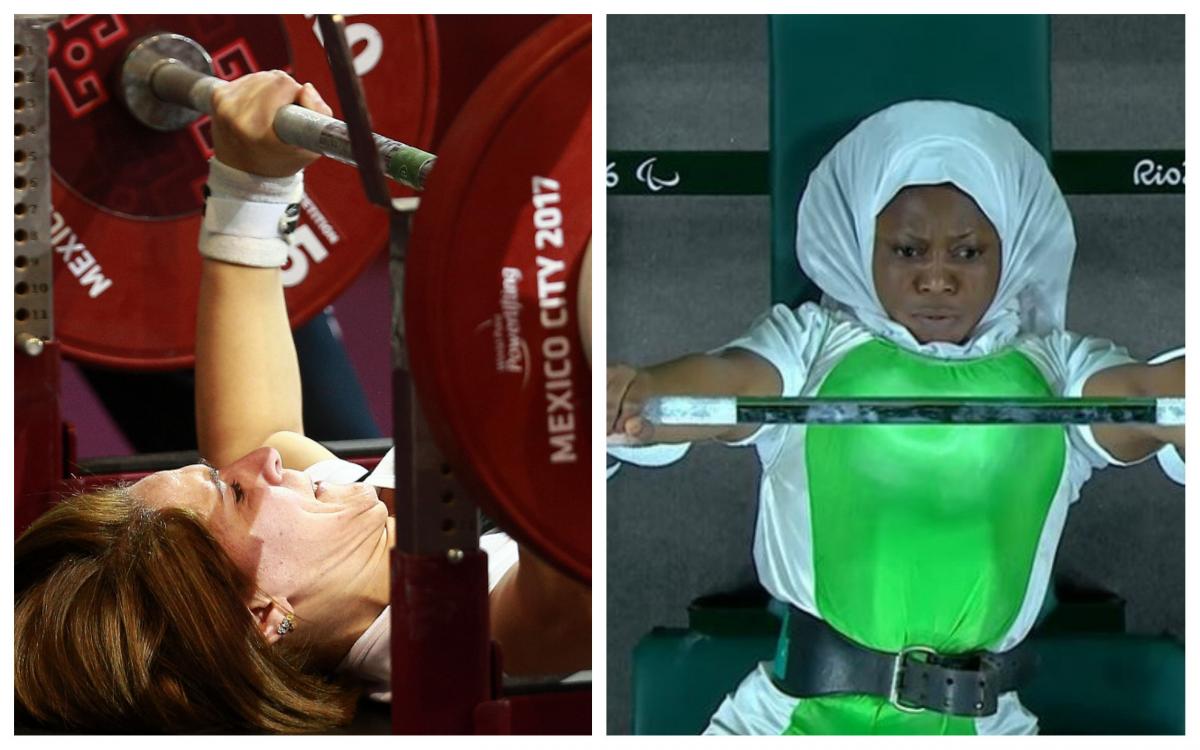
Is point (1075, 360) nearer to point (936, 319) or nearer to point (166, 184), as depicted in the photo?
point (936, 319)

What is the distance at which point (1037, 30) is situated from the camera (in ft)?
8.44

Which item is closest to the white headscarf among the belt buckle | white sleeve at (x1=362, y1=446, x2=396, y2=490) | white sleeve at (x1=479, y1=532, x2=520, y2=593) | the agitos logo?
the agitos logo

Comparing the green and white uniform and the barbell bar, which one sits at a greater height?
the barbell bar

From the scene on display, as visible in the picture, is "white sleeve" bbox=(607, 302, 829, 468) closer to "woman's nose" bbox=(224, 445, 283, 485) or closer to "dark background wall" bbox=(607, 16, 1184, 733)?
"dark background wall" bbox=(607, 16, 1184, 733)

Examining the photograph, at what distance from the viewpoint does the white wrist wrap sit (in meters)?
2.51

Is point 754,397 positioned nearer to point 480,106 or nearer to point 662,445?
point 662,445

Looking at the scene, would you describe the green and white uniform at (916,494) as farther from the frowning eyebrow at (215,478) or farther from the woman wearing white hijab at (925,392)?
the frowning eyebrow at (215,478)

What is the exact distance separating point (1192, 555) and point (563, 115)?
1310 mm

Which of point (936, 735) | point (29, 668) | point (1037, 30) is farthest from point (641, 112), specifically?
point (29, 668)

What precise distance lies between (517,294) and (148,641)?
0.85 m

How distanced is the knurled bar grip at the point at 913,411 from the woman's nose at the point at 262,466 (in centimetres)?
60

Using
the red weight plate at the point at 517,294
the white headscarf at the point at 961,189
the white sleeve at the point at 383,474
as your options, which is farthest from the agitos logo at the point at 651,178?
the white sleeve at the point at 383,474

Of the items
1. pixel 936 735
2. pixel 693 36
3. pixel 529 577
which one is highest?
pixel 693 36

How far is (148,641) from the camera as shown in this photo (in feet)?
8.00
